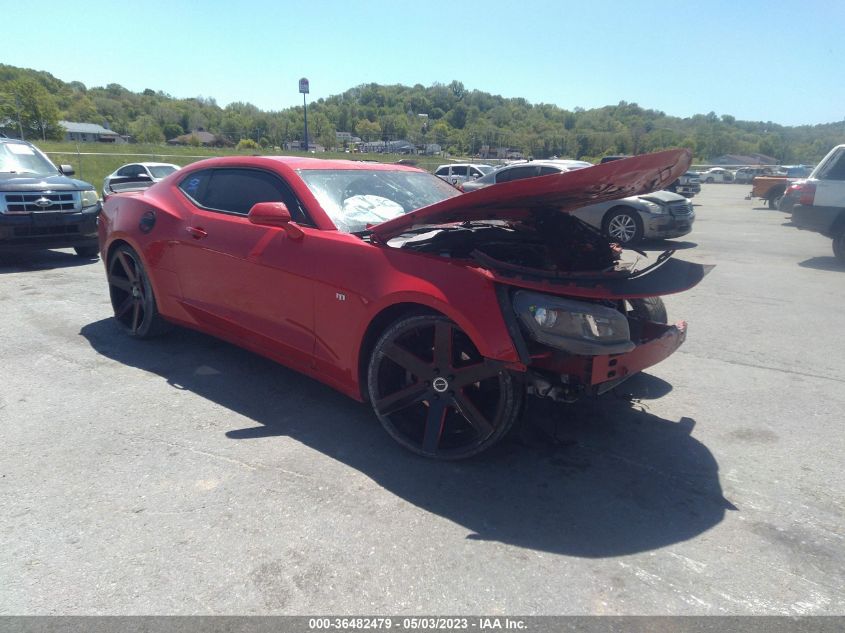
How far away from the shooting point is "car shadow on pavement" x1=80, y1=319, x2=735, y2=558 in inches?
106

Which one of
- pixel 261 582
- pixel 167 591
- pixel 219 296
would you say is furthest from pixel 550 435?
pixel 219 296

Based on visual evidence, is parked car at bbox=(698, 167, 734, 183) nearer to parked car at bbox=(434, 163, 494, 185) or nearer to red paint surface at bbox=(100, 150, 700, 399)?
parked car at bbox=(434, 163, 494, 185)

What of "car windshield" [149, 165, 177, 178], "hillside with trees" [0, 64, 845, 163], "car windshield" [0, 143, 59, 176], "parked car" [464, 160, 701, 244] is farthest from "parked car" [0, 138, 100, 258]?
"hillside with trees" [0, 64, 845, 163]

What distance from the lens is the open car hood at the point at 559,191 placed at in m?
2.83

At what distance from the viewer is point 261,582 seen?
2318mm

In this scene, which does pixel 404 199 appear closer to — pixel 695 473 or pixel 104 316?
pixel 695 473

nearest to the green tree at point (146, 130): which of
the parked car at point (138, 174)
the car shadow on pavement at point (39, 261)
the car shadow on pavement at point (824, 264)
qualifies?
the parked car at point (138, 174)

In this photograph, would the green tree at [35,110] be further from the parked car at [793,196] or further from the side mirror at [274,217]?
the side mirror at [274,217]

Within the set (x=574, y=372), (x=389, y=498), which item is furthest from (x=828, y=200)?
(x=389, y=498)

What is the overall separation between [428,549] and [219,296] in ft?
8.43

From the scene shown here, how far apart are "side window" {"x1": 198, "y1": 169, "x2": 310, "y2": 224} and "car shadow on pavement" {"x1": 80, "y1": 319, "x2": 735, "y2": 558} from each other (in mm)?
1248

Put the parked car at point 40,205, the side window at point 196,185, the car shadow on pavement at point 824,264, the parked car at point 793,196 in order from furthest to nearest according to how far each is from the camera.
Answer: the parked car at point 793,196, the car shadow on pavement at point 824,264, the parked car at point 40,205, the side window at point 196,185

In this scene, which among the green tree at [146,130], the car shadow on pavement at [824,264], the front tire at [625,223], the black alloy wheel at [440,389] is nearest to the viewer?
the black alloy wheel at [440,389]

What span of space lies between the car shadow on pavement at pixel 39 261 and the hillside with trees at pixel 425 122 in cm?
2928
